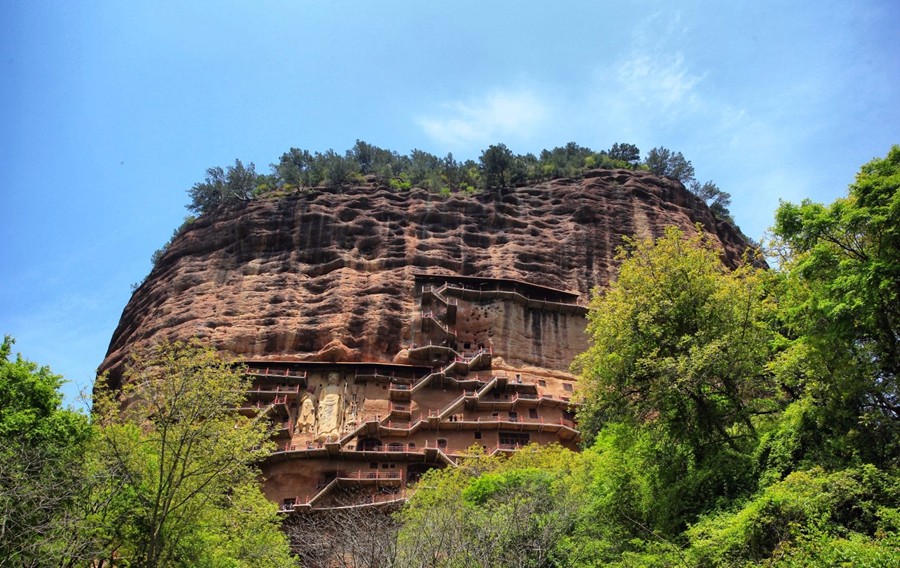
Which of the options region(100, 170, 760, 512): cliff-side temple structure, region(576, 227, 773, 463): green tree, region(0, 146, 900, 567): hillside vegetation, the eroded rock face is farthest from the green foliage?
the eroded rock face

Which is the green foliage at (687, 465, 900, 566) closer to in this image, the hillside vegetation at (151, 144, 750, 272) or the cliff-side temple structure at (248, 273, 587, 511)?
the cliff-side temple structure at (248, 273, 587, 511)

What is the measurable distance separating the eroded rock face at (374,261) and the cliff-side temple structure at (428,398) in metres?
→ 0.50

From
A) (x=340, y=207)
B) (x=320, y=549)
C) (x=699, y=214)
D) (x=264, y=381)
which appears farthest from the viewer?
(x=699, y=214)

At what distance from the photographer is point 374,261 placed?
47.7 m

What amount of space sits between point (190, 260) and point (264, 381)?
14.7 meters

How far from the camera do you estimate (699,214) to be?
56312 mm

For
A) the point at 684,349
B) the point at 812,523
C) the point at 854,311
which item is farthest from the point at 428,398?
the point at 812,523

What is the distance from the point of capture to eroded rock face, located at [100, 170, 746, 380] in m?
43.2

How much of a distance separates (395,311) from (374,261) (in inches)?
198

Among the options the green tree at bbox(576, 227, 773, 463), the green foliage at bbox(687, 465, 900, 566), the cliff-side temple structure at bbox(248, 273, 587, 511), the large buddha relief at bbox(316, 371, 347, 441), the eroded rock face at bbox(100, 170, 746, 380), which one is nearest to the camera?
the green foliage at bbox(687, 465, 900, 566)

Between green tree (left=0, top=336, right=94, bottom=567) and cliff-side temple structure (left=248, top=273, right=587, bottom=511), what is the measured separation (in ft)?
49.6

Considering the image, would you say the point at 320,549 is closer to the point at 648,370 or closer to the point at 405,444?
the point at 648,370

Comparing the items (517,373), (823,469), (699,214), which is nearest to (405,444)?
(517,373)

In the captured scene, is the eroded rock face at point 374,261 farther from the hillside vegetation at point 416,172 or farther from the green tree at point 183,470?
the green tree at point 183,470
